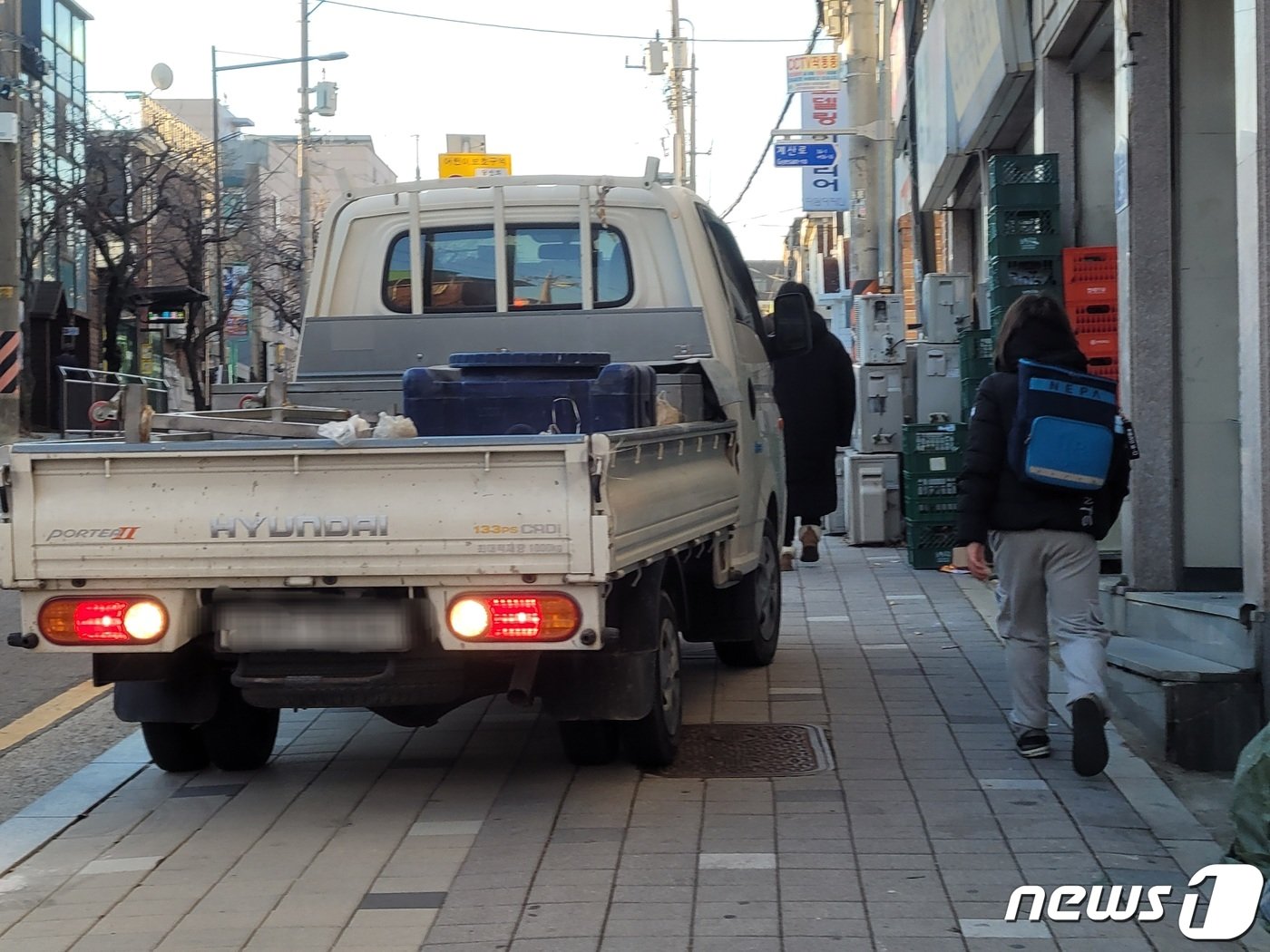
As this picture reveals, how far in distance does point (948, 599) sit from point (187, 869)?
22.1ft

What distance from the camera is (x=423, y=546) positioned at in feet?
17.1

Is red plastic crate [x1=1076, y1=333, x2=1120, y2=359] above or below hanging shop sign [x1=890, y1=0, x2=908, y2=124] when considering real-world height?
below

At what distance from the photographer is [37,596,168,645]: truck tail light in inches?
215

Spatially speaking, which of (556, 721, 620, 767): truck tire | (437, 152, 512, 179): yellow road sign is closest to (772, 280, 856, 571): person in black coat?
(556, 721, 620, 767): truck tire

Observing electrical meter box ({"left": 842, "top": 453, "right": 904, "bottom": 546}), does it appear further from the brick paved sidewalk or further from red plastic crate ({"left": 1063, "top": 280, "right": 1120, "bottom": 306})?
the brick paved sidewalk

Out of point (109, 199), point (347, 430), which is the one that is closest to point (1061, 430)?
point (347, 430)

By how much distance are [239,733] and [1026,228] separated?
286 inches

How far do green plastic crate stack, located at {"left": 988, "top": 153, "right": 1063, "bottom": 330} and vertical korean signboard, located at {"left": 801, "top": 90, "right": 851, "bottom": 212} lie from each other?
380 inches

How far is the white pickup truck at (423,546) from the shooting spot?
17.1 feet

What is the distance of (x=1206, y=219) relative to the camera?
28.2ft

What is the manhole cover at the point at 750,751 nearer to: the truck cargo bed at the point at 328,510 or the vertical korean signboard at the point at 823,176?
the truck cargo bed at the point at 328,510

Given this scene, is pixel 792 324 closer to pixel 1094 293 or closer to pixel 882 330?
pixel 1094 293

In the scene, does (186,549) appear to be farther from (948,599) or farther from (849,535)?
(849,535)

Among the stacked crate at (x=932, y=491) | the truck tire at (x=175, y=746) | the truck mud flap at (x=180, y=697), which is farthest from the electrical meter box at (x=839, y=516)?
the truck mud flap at (x=180, y=697)
